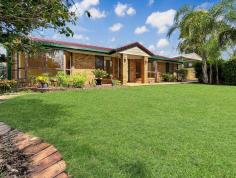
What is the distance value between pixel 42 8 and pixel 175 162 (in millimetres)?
3843

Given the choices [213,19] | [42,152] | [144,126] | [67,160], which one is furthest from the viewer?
[213,19]

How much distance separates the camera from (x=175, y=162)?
4500mm

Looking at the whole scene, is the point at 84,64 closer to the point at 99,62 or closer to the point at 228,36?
the point at 99,62

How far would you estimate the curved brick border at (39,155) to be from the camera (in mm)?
4367

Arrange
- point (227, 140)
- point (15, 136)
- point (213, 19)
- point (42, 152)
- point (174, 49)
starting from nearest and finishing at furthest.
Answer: point (42, 152) → point (227, 140) → point (15, 136) → point (213, 19) → point (174, 49)

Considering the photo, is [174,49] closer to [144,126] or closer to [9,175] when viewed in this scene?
[144,126]

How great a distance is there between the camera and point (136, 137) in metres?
5.89

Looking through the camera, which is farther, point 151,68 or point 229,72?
point 151,68

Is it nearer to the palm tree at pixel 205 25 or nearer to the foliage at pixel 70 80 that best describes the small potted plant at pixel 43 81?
the foliage at pixel 70 80

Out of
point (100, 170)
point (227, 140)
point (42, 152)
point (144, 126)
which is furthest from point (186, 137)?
point (42, 152)

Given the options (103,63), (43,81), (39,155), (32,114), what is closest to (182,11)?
(103,63)

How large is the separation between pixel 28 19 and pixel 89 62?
1713cm

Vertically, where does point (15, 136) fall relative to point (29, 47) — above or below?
below

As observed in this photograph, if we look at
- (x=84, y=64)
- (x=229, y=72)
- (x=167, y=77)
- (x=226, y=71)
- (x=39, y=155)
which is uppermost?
(x=84, y=64)
